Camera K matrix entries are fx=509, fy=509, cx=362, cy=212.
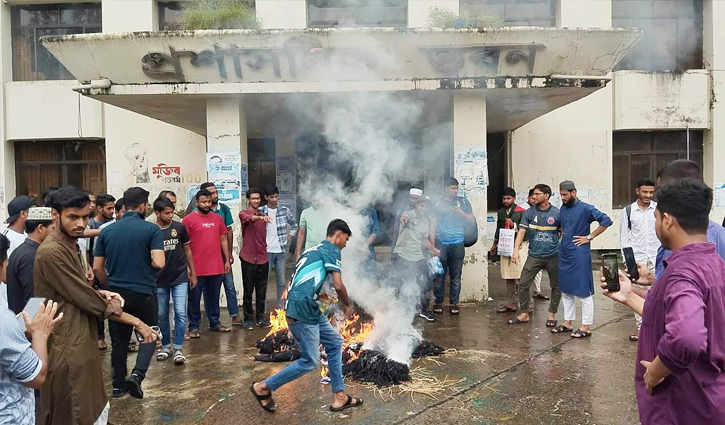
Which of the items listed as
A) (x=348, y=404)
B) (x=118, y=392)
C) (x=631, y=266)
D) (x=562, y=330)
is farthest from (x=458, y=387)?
(x=118, y=392)

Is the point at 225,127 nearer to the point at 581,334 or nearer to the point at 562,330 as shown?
the point at 562,330

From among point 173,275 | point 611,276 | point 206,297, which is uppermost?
point 611,276

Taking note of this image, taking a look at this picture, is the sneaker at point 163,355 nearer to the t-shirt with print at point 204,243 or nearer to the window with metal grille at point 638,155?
the t-shirt with print at point 204,243

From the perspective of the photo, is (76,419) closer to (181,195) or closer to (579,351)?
(579,351)

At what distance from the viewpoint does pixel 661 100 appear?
11.6 m

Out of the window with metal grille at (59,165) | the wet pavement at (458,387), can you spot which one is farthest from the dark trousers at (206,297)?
the window with metal grille at (59,165)

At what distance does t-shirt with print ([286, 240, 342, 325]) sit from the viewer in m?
3.94

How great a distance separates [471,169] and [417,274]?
188 cm

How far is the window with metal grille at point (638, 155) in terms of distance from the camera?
12055 mm

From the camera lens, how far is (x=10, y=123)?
12320 millimetres

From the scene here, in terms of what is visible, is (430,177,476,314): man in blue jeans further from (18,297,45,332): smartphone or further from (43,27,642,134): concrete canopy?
(18,297,45,332): smartphone

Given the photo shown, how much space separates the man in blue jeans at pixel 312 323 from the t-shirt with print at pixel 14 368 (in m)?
1.99

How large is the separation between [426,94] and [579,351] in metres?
4.32

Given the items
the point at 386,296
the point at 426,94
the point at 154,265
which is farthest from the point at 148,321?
the point at 426,94
